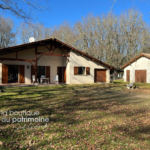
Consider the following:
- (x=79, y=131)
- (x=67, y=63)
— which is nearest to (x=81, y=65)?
(x=67, y=63)

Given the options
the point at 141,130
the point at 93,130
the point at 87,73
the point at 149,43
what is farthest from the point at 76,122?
the point at 149,43

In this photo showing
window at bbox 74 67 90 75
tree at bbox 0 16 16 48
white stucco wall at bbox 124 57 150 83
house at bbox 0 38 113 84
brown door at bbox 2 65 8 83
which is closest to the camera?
brown door at bbox 2 65 8 83

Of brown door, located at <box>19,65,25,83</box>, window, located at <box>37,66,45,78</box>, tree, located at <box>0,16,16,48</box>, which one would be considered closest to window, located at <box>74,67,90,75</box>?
window, located at <box>37,66,45,78</box>

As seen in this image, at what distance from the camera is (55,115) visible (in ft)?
16.5

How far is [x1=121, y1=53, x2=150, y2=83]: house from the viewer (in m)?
20.1

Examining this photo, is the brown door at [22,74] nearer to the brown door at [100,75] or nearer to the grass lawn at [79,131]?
the brown door at [100,75]

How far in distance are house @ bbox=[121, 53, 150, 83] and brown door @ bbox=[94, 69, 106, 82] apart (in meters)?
6.45

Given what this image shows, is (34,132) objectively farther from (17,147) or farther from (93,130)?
(93,130)

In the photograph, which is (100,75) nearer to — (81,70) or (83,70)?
(83,70)

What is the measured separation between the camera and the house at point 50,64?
14508 millimetres

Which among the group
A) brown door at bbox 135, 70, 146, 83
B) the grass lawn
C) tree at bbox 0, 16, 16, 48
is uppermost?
tree at bbox 0, 16, 16, 48

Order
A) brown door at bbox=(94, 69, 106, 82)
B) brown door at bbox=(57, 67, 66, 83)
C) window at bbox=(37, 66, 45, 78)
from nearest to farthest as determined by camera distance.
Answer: window at bbox=(37, 66, 45, 78) → brown door at bbox=(57, 67, 66, 83) → brown door at bbox=(94, 69, 106, 82)

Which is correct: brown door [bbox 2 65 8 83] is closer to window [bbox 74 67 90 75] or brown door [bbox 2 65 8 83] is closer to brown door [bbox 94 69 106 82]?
window [bbox 74 67 90 75]

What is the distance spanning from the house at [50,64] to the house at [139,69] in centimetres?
608
